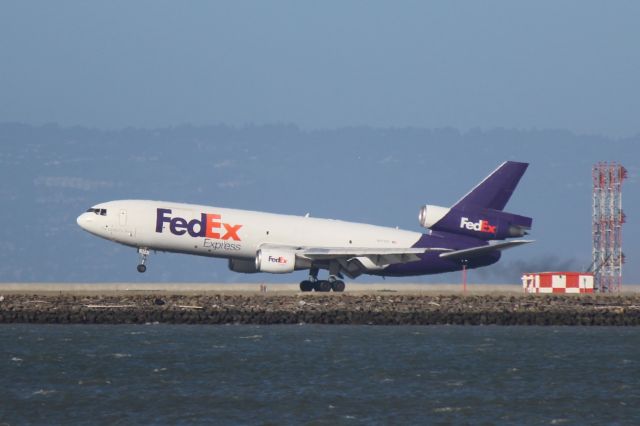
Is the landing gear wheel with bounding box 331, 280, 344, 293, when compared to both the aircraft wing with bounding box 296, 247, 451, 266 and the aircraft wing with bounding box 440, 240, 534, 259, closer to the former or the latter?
the aircraft wing with bounding box 296, 247, 451, 266

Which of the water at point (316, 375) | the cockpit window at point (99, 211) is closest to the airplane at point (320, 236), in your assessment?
the cockpit window at point (99, 211)

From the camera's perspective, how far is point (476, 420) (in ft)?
153

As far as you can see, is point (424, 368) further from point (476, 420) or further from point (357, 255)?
point (357, 255)

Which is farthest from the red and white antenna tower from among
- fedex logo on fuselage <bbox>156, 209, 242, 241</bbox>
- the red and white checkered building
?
fedex logo on fuselage <bbox>156, 209, 242, 241</bbox>

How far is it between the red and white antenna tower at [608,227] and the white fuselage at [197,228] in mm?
31250

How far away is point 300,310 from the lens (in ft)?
251

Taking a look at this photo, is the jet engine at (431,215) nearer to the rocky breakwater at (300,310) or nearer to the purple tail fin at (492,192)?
the purple tail fin at (492,192)

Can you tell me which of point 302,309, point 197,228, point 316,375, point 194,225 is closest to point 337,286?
point 302,309

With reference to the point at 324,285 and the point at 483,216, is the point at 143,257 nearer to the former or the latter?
the point at 324,285

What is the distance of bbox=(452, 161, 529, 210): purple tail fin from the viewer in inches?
3438

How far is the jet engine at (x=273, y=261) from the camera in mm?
80875

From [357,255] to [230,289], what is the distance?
14.3 m

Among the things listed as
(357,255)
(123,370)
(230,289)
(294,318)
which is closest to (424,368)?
(123,370)

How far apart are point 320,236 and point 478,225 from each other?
10.1 meters
